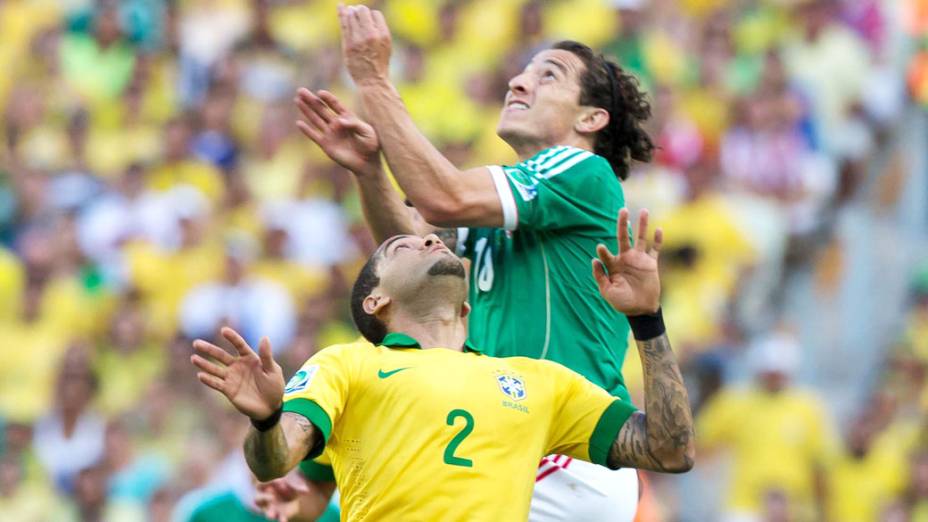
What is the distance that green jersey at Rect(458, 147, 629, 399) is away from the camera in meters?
5.46

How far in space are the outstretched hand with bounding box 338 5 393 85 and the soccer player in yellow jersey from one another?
0.83 meters

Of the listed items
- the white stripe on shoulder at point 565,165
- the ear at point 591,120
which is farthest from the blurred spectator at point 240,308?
the white stripe on shoulder at point 565,165

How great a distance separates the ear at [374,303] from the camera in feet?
16.5

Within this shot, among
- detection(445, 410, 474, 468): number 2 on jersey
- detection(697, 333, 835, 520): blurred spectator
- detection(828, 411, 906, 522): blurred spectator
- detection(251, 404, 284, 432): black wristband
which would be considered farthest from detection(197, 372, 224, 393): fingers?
detection(828, 411, 906, 522): blurred spectator

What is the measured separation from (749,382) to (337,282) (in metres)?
2.68

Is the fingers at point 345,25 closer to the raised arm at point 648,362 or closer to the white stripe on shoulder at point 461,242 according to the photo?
the white stripe on shoulder at point 461,242

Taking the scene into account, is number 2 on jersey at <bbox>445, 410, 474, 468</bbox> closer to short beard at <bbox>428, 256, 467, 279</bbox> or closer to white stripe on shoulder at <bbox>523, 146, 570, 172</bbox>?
short beard at <bbox>428, 256, 467, 279</bbox>

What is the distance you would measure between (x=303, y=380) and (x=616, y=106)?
6.11ft

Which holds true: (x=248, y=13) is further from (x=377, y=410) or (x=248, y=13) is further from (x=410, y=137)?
(x=377, y=410)

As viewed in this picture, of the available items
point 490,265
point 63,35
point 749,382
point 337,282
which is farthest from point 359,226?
point 490,265

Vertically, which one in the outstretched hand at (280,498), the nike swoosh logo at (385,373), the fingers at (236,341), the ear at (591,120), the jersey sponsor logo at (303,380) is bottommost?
the outstretched hand at (280,498)

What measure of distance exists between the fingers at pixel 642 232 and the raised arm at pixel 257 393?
3.40 feet

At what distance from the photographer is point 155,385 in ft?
36.0

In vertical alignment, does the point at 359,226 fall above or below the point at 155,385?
above
